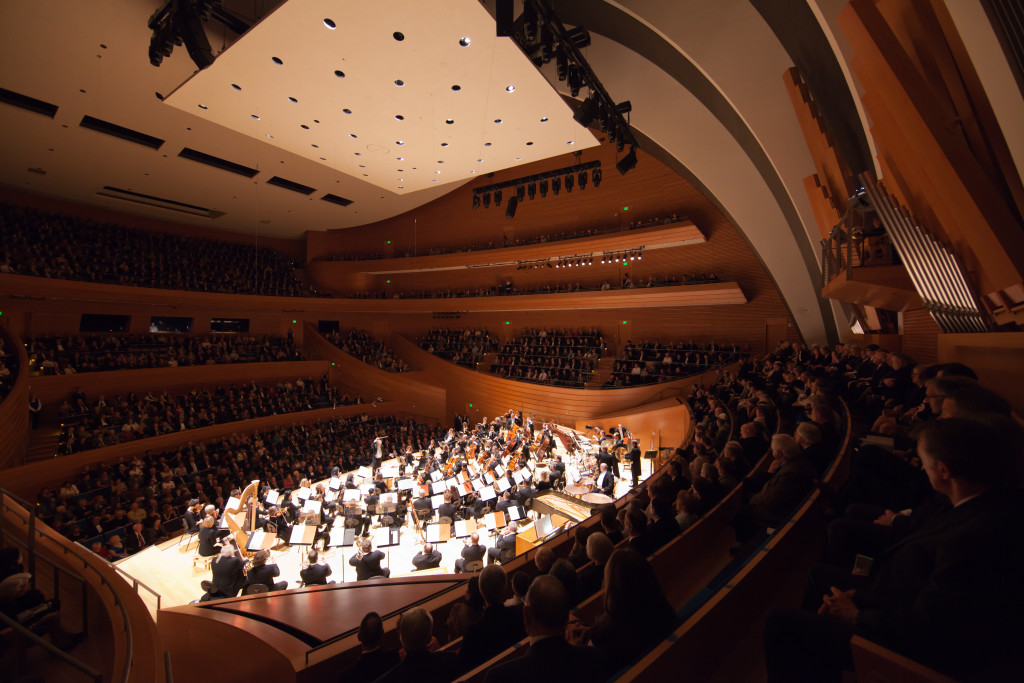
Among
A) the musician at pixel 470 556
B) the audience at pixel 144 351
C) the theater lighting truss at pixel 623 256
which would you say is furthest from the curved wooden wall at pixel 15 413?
the theater lighting truss at pixel 623 256

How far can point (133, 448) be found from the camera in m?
10.5

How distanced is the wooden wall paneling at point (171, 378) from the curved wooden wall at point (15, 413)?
153 centimetres

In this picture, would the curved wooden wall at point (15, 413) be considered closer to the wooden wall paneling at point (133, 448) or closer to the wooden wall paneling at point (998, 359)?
the wooden wall paneling at point (133, 448)

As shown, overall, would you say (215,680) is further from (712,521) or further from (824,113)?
(824,113)

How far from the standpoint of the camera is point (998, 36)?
246 centimetres

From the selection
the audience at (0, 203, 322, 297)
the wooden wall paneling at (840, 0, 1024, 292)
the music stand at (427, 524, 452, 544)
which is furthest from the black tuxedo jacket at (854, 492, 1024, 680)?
the audience at (0, 203, 322, 297)

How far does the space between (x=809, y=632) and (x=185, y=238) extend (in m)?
21.1

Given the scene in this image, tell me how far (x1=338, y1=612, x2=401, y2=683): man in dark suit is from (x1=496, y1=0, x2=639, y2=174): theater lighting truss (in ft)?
17.2

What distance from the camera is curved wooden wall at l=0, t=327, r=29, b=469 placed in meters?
8.23

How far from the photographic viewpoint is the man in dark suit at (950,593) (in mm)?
1011

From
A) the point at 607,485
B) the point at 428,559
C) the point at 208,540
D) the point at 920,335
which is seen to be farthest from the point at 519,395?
the point at 920,335

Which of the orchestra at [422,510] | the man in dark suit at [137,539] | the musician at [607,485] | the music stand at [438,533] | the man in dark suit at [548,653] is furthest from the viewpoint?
the musician at [607,485]

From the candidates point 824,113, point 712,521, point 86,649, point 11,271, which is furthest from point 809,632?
point 11,271

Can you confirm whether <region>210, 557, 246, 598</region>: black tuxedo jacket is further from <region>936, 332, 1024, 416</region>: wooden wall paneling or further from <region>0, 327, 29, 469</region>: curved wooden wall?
<region>936, 332, 1024, 416</region>: wooden wall paneling
